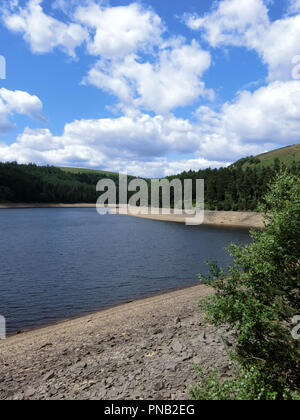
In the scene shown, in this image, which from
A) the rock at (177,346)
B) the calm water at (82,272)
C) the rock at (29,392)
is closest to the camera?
the rock at (29,392)

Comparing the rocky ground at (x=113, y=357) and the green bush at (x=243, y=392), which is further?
the rocky ground at (x=113, y=357)

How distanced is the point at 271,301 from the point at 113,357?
7597 mm

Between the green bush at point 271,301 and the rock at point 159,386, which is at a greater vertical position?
the green bush at point 271,301

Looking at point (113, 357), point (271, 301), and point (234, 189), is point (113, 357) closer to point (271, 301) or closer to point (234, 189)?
point (271, 301)

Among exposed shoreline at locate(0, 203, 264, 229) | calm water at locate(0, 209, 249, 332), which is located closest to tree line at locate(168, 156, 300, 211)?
exposed shoreline at locate(0, 203, 264, 229)

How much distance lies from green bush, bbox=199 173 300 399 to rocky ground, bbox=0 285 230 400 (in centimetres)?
256

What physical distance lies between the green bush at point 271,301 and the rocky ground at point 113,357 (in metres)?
2.56

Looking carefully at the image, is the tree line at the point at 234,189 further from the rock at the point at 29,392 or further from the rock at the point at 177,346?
the rock at the point at 29,392

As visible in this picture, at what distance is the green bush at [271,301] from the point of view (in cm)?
804

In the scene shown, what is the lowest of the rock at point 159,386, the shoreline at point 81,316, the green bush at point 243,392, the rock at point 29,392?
the shoreline at point 81,316

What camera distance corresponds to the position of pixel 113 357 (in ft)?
41.1

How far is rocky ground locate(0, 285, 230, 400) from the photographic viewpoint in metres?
10.1

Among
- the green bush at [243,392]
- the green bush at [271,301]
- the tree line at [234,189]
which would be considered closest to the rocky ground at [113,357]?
the green bush at [271,301]

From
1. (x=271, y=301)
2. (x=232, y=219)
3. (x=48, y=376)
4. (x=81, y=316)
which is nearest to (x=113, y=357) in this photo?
(x=48, y=376)
